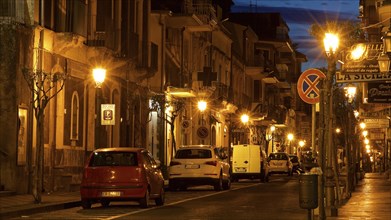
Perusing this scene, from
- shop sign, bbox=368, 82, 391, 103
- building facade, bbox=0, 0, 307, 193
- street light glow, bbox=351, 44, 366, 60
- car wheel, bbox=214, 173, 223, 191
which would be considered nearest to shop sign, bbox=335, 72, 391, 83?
street light glow, bbox=351, 44, 366, 60

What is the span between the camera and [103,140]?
131 feet

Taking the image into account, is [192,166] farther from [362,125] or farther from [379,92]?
[362,125]

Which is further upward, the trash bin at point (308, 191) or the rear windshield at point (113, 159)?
the rear windshield at point (113, 159)

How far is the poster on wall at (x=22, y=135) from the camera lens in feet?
99.5

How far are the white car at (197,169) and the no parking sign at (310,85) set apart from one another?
15145mm

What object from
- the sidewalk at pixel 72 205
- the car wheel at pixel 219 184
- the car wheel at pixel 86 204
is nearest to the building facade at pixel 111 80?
the sidewalk at pixel 72 205

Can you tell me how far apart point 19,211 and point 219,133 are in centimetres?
4699

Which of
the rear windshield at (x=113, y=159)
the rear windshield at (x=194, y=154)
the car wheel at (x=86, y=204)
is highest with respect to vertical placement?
the rear windshield at (x=194, y=154)

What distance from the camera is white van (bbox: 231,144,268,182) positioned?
A: 50750 millimetres

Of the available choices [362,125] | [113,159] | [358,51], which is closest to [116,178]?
[113,159]

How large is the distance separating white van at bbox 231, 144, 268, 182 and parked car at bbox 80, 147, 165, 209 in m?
25.2

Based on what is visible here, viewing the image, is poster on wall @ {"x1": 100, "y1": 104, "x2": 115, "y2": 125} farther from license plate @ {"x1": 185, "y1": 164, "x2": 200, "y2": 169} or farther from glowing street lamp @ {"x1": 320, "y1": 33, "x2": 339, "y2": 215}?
glowing street lamp @ {"x1": 320, "y1": 33, "x2": 339, "y2": 215}

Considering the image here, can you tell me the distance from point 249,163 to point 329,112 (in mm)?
28041

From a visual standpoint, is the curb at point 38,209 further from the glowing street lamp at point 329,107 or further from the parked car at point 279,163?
the parked car at point 279,163
